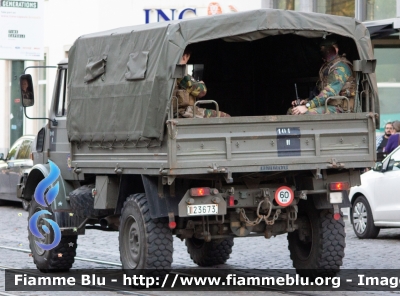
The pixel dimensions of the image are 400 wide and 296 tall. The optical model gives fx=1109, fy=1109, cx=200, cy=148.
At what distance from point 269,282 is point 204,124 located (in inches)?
82.3

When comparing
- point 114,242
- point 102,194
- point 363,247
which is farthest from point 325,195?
point 114,242

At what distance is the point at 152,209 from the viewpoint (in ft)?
34.6

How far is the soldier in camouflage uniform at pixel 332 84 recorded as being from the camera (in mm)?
10977

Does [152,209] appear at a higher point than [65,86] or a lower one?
lower

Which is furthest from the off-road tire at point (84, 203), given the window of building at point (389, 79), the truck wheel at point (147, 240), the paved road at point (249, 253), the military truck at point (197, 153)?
the window of building at point (389, 79)

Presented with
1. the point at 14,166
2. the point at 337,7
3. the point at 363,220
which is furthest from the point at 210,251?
the point at 337,7

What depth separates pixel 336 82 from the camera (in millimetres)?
11117

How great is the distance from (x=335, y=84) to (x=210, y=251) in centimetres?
296

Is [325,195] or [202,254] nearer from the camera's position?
[325,195]

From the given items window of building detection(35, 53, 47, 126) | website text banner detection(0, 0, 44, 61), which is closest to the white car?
website text banner detection(0, 0, 44, 61)

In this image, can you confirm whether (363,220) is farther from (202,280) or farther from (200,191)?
(200,191)

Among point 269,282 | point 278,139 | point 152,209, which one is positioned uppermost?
point 278,139

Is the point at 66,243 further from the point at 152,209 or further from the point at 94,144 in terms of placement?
the point at 152,209

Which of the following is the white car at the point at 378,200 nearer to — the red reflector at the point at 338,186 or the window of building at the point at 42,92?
the red reflector at the point at 338,186
